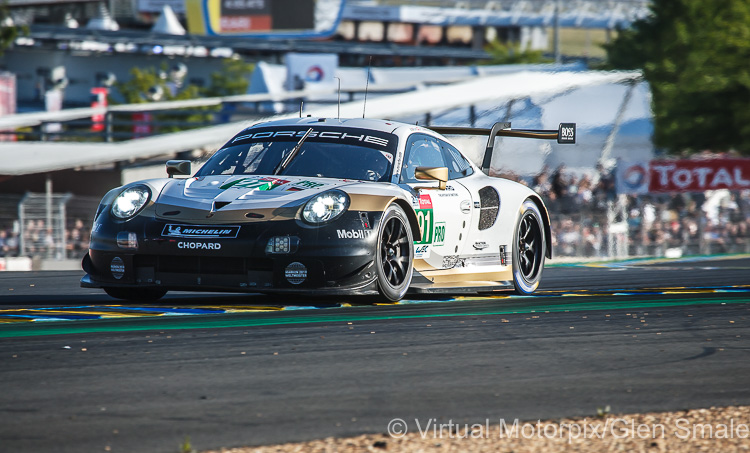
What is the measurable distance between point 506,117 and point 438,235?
852 inches

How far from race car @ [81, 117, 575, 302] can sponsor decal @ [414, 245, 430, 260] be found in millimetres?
18

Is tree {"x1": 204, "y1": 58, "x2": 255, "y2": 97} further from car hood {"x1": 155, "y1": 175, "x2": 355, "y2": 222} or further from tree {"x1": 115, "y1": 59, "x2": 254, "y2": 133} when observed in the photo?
car hood {"x1": 155, "y1": 175, "x2": 355, "y2": 222}

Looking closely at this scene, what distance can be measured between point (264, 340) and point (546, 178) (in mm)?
16546

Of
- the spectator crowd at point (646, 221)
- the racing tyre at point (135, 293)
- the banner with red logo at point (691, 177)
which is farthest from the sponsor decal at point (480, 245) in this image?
the banner with red logo at point (691, 177)

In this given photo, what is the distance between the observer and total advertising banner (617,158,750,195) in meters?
21.6

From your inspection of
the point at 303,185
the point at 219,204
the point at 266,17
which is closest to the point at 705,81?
the point at 303,185

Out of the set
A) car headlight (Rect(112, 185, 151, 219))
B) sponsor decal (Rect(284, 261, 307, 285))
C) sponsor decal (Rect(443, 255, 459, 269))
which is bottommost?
sponsor decal (Rect(443, 255, 459, 269))

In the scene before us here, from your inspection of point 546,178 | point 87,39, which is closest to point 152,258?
point 546,178

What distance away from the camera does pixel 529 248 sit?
9578 mm

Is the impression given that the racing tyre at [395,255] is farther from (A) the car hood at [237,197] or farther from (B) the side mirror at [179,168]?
(B) the side mirror at [179,168]

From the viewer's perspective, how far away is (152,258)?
7258 mm

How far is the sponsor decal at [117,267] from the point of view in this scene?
732 cm

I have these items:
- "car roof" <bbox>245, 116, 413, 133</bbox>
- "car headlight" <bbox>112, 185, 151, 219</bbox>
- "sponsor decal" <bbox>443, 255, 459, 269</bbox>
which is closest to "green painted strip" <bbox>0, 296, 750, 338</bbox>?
"sponsor decal" <bbox>443, 255, 459, 269</bbox>

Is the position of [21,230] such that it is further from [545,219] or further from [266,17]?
[266,17]
